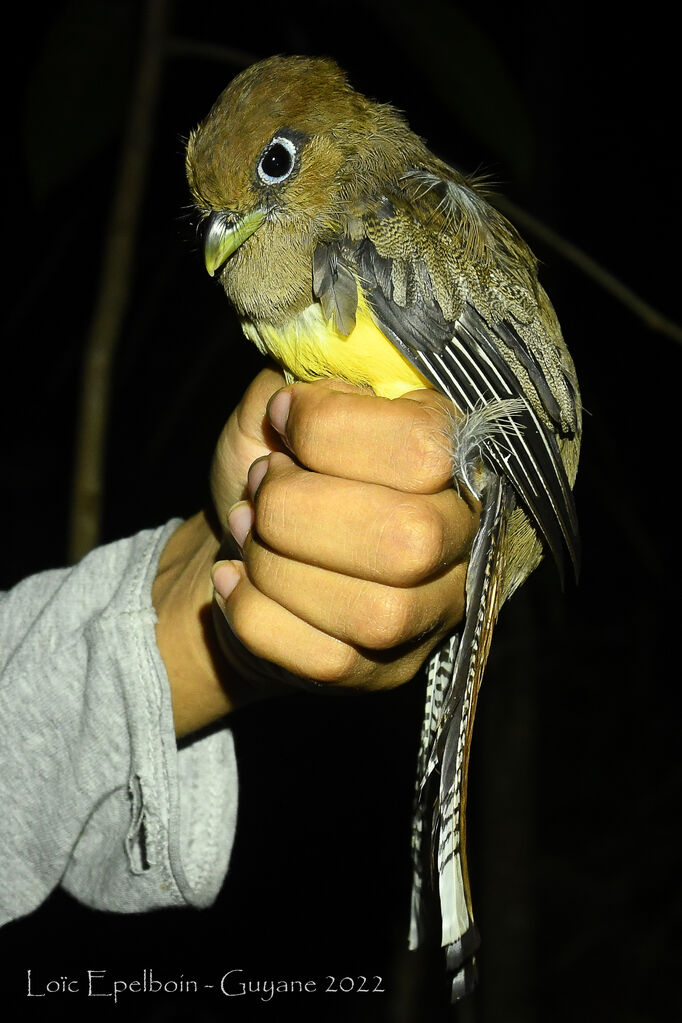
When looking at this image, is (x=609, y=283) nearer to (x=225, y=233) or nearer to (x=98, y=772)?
(x=225, y=233)

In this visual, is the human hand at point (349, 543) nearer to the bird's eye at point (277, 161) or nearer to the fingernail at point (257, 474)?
the fingernail at point (257, 474)

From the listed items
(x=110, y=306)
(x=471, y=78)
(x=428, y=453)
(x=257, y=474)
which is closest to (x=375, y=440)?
(x=428, y=453)

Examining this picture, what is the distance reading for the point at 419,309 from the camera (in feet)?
5.78

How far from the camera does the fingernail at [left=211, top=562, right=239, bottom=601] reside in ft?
5.36

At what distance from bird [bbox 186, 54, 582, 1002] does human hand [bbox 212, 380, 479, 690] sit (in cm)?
14

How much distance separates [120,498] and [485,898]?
3159 mm

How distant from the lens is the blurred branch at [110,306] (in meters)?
2.78

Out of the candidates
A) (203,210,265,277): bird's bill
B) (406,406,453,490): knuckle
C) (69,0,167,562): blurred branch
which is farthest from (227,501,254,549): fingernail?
(69,0,167,562): blurred branch

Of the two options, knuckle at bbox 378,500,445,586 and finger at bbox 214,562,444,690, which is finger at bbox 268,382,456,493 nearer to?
knuckle at bbox 378,500,445,586

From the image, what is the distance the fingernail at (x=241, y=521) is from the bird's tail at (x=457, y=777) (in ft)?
1.61

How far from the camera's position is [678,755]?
621 centimetres

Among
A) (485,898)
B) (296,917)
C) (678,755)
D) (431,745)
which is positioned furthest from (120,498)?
(678,755)

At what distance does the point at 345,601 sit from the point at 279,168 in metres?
1.06

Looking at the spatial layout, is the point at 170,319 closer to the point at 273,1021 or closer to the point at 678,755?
the point at 273,1021
